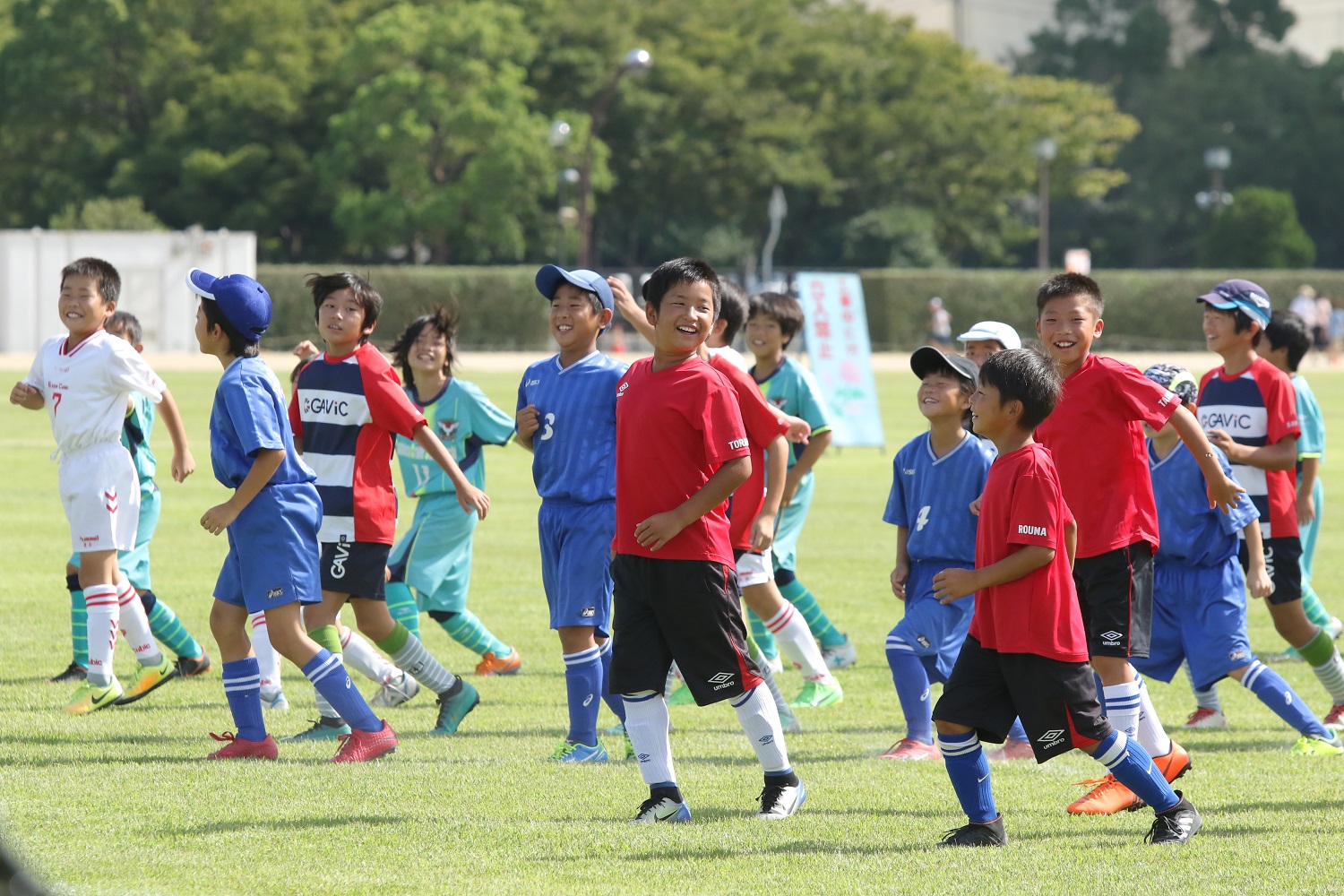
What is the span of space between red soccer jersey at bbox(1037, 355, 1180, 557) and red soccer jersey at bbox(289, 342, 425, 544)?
8.18 feet

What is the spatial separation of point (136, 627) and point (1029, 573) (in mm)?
4114

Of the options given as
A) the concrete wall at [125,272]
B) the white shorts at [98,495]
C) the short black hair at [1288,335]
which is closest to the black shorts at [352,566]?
the white shorts at [98,495]

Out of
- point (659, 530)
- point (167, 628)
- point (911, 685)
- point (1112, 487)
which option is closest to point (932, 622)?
point (911, 685)

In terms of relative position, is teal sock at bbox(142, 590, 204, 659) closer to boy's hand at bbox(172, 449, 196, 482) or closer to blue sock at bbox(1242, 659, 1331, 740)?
→ boy's hand at bbox(172, 449, 196, 482)

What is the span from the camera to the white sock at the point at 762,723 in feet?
16.2

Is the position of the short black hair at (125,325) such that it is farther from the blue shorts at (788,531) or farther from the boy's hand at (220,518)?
the blue shorts at (788,531)

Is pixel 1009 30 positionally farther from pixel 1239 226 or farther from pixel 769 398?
pixel 769 398

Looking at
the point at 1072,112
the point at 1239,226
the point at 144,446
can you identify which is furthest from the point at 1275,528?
the point at 1072,112

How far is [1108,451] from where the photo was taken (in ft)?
17.5

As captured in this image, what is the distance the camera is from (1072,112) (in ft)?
208

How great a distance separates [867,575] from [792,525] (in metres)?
3.23

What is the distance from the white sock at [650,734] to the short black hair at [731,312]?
99.1 inches

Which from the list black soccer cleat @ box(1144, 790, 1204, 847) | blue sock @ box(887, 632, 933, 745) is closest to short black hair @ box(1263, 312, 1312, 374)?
blue sock @ box(887, 632, 933, 745)

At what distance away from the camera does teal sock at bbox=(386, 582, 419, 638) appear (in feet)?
25.1
